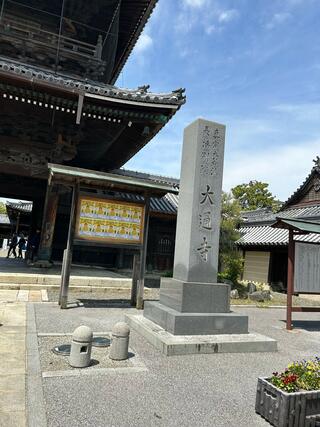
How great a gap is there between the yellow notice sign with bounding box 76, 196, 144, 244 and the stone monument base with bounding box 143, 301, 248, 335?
291 centimetres

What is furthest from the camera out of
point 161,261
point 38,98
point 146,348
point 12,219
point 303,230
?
point 12,219

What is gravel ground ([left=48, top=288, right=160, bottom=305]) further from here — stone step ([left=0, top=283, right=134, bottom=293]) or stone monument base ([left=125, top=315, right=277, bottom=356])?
stone monument base ([left=125, top=315, right=277, bottom=356])

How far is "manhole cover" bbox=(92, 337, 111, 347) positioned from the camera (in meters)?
5.53

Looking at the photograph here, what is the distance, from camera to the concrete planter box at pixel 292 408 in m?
3.24

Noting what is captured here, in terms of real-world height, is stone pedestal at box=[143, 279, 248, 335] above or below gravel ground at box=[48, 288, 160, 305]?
above

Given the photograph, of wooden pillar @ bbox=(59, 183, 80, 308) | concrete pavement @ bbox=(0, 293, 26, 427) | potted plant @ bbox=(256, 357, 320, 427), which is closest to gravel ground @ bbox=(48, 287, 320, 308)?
wooden pillar @ bbox=(59, 183, 80, 308)

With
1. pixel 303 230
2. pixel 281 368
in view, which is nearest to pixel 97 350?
pixel 281 368

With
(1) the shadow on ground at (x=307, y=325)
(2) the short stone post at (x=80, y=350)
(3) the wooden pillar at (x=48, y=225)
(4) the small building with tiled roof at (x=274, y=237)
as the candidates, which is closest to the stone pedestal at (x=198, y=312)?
(2) the short stone post at (x=80, y=350)

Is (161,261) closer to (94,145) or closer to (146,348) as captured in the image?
(94,145)

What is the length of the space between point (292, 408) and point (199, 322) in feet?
9.60

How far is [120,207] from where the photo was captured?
9.16 meters

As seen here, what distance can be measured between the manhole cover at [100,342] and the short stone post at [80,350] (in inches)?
37.3

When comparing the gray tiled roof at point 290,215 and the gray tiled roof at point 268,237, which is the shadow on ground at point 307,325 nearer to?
the gray tiled roof at point 268,237

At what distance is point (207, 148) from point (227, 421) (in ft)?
16.8
